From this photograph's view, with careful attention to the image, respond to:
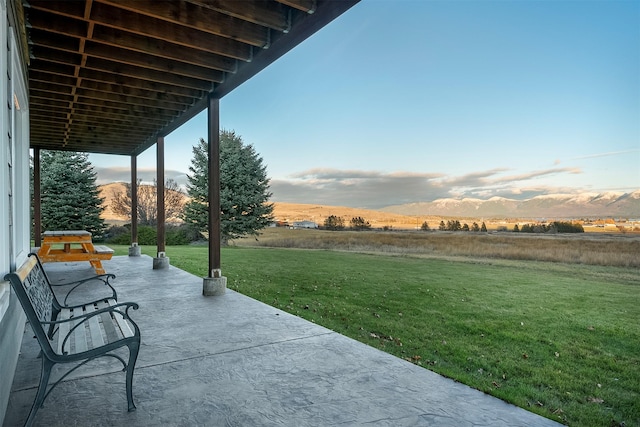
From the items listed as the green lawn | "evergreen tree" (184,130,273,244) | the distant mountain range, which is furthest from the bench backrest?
"evergreen tree" (184,130,273,244)

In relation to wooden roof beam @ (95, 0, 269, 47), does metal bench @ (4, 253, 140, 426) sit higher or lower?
lower

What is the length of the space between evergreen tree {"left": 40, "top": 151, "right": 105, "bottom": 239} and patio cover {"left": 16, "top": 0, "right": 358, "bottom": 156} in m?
11.5

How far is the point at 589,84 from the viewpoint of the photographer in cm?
797

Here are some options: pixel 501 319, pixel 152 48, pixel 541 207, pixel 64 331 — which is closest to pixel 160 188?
pixel 152 48

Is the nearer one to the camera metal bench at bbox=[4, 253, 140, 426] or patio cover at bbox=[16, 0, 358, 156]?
metal bench at bbox=[4, 253, 140, 426]

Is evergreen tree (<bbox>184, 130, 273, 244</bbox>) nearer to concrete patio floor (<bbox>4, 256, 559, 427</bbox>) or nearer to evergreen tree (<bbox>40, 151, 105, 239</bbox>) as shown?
evergreen tree (<bbox>40, 151, 105, 239</bbox>)

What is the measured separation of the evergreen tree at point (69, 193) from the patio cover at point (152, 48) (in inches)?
454

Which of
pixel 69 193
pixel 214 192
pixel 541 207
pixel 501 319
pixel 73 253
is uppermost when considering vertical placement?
pixel 69 193

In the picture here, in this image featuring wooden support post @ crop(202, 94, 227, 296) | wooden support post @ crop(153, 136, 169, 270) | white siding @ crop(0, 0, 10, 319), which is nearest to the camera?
white siding @ crop(0, 0, 10, 319)

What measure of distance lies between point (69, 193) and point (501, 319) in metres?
18.0

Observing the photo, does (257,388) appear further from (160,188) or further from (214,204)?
(160,188)

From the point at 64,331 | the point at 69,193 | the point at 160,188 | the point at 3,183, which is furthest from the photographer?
the point at 69,193

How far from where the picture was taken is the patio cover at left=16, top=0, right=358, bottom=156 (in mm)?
3084

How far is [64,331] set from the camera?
8.47 ft
